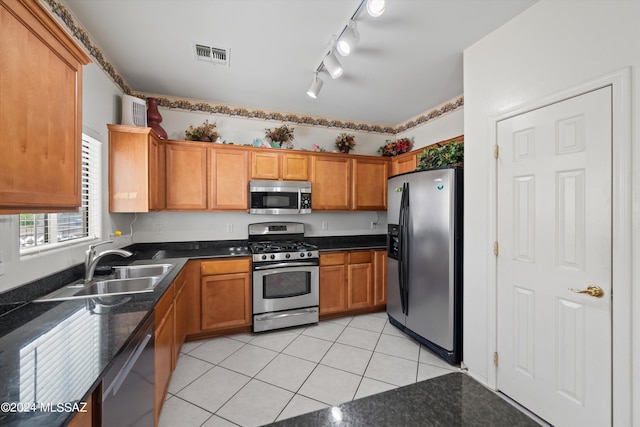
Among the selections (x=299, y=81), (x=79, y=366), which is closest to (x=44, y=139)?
(x=79, y=366)

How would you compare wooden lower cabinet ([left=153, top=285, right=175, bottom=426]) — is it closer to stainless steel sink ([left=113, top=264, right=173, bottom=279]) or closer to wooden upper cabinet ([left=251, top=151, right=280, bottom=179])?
stainless steel sink ([left=113, top=264, right=173, bottom=279])

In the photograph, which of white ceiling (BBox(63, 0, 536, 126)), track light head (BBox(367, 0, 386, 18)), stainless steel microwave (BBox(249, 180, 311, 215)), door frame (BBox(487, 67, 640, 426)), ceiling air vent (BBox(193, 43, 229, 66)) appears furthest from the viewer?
stainless steel microwave (BBox(249, 180, 311, 215))

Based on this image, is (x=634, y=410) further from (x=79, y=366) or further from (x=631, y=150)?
(x=79, y=366)

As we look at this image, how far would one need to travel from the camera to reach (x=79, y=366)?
2.80 feet

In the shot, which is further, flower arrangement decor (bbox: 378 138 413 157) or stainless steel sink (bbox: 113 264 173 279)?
flower arrangement decor (bbox: 378 138 413 157)

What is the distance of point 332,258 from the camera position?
3.36 meters

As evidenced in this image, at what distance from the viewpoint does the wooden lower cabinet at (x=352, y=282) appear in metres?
3.34

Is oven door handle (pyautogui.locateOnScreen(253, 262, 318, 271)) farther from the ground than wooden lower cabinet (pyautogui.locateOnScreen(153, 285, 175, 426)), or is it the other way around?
oven door handle (pyautogui.locateOnScreen(253, 262, 318, 271))

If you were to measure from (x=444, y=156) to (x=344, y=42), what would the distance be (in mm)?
1433

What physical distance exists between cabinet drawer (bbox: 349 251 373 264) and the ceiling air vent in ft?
8.41

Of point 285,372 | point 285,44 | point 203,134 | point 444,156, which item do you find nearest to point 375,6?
point 285,44

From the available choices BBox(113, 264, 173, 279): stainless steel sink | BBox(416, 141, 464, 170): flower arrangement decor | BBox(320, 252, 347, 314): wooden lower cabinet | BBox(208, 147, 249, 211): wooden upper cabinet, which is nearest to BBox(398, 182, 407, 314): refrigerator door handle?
BBox(416, 141, 464, 170): flower arrangement decor

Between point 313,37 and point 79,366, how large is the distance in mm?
2407

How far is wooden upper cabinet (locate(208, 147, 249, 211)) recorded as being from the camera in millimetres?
3168
